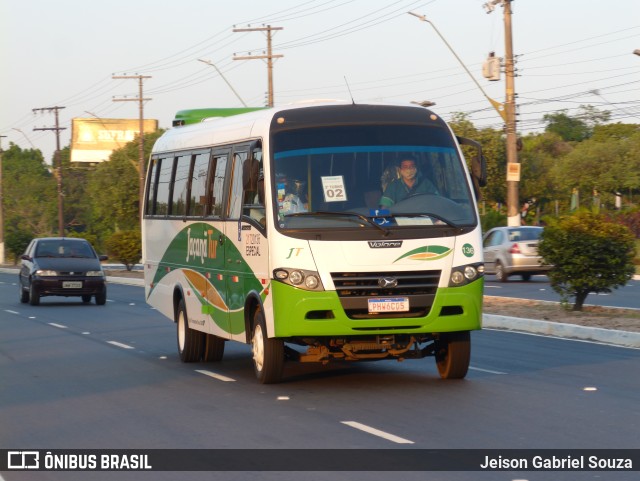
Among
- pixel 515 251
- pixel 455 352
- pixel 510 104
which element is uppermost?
pixel 510 104

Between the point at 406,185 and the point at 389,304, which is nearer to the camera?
the point at 389,304

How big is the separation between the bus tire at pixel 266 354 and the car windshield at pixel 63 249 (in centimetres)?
2100

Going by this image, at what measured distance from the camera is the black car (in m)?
32.7

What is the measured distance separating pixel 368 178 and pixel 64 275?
20.7m

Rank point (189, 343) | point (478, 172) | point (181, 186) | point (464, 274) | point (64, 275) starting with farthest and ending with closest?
point (64, 275) → point (181, 186) → point (189, 343) → point (478, 172) → point (464, 274)

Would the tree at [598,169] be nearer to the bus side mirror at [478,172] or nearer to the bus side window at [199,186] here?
the bus side window at [199,186]

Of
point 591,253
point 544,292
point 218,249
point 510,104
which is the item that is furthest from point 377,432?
point 510,104

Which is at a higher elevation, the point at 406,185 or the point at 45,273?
the point at 406,185

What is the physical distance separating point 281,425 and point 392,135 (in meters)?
4.04

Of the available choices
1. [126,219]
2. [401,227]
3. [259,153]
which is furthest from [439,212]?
[126,219]

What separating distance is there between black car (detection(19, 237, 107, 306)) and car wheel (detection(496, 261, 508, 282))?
1130cm

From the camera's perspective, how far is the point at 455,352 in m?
13.7

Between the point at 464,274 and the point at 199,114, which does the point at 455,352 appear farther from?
the point at 199,114

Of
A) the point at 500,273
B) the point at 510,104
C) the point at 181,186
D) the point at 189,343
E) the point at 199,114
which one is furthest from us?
the point at 500,273
